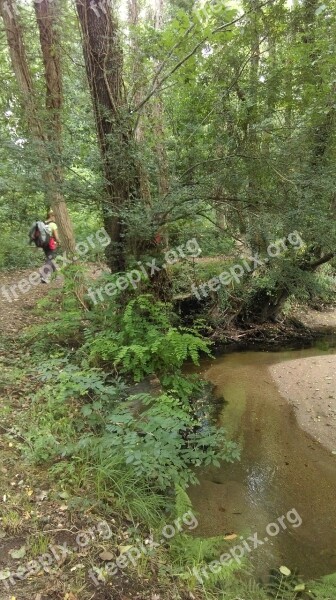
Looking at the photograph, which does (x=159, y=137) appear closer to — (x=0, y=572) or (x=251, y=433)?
(x=251, y=433)

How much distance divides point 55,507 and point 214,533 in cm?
Answer: 176

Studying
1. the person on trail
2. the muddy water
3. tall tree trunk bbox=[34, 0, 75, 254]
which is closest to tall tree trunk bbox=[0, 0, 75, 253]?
tall tree trunk bbox=[34, 0, 75, 254]

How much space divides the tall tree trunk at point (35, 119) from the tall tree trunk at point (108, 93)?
739 mm

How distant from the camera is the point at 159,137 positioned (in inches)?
223

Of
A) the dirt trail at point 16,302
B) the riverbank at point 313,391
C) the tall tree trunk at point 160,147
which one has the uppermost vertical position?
the tall tree trunk at point 160,147

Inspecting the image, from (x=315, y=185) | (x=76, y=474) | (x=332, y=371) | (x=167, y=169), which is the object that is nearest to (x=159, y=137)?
(x=167, y=169)

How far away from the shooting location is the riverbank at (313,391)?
593 centimetres

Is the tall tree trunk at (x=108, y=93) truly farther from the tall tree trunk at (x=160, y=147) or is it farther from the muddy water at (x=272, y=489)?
the muddy water at (x=272, y=489)

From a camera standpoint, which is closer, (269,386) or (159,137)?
(159,137)

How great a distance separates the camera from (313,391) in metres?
7.11

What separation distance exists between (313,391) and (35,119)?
703 centimetres

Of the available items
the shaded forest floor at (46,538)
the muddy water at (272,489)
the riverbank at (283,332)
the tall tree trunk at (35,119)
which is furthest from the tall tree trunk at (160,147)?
the riverbank at (283,332)

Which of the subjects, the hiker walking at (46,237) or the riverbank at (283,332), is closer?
the hiker walking at (46,237)

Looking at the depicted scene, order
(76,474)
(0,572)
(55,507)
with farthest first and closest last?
1. (76,474)
2. (55,507)
3. (0,572)
